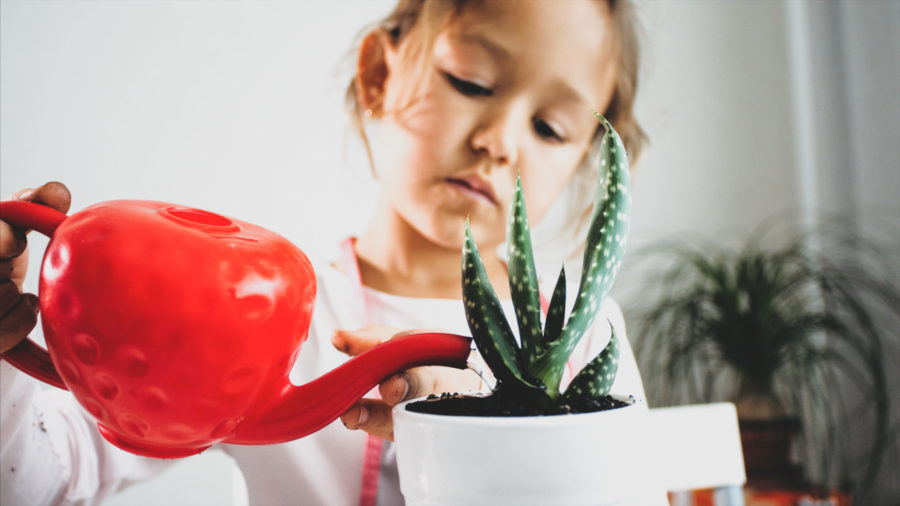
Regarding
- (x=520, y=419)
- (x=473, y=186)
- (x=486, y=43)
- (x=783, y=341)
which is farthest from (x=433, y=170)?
(x=783, y=341)

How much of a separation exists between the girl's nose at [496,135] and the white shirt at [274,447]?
0.19 meters

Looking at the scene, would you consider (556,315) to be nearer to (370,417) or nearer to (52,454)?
(370,417)

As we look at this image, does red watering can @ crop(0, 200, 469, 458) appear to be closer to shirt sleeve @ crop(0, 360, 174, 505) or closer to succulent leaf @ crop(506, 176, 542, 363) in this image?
succulent leaf @ crop(506, 176, 542, 363)

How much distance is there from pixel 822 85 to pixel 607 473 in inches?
52.7

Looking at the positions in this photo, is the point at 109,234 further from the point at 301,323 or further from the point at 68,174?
the point at 68,174

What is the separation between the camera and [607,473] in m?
0.23

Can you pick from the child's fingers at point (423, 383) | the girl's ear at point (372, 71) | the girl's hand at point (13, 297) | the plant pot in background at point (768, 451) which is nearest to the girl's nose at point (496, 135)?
the girl's ear at point (372, 71)

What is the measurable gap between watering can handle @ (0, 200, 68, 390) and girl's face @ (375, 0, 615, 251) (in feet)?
1.54

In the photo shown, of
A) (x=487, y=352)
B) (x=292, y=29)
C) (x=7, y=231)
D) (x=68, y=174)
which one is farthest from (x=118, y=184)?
(x=487, y=352)

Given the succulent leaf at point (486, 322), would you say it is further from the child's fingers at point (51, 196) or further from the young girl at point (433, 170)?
the young girl at point (433, 170)

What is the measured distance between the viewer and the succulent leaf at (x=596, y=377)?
0.94 feet

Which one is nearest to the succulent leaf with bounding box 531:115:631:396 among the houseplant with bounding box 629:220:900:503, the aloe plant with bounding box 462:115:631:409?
the aloe plant with bounding box 462:115:631:409

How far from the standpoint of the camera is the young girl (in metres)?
0.61

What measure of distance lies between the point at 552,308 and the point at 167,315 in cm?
17
